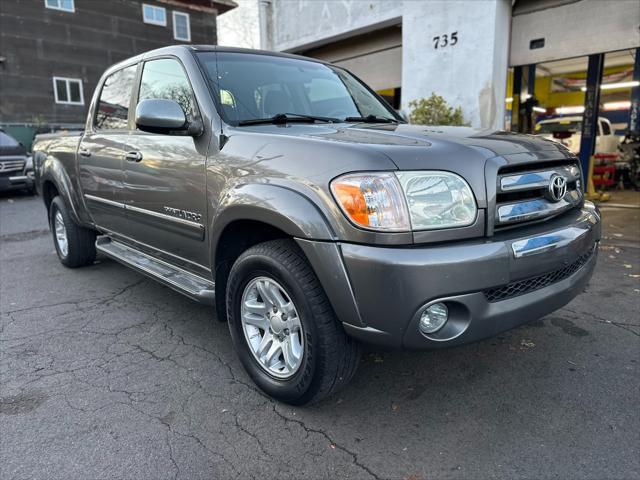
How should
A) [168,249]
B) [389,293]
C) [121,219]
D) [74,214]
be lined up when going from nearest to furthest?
[389,293] < [168,249] < [121,219] < [74,214]

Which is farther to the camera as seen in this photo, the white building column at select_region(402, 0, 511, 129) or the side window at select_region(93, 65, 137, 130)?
the white building column at select_region(402, 0, 511, 129)

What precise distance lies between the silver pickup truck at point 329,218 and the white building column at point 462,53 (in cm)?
572

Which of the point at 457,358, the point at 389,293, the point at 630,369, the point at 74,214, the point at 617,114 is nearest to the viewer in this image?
the point at 389,293

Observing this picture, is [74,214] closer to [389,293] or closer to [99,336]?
[99,336]

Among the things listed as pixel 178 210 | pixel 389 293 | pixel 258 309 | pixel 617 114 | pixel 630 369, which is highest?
pixel 617 114

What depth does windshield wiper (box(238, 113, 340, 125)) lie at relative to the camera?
2775mm

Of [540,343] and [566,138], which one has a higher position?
[566,138]

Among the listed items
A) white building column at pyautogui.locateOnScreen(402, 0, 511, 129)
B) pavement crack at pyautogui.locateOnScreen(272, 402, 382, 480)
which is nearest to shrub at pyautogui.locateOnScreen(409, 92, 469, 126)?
white building column at pyautogui.locateOnScreen(402, 0, 511, 129)

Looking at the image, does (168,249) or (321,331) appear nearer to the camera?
(321,331)

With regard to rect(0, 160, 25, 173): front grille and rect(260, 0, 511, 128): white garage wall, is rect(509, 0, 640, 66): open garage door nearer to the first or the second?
rect(260, 0, 511, 128): white garage wall

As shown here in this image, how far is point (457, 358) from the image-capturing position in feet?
9.65

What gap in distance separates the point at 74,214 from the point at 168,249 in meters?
1.99

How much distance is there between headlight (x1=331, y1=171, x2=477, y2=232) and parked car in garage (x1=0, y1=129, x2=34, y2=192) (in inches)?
452

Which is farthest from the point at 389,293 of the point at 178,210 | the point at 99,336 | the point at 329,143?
the point at 99,336
